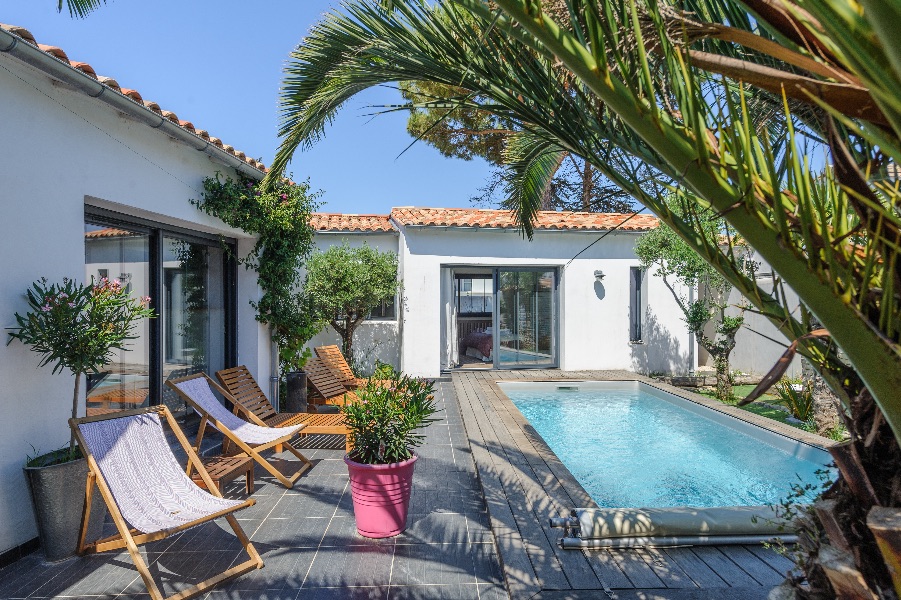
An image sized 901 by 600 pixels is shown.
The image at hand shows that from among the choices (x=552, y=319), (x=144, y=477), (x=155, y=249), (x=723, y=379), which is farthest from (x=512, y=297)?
(x=144, y=477)

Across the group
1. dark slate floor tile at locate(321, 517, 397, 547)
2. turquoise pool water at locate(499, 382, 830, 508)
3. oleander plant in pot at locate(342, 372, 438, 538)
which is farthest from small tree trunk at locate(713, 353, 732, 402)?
dark slate floor tile at locate(321, 517, 397, 547)

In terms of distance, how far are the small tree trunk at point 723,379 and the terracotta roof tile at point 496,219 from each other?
392cm

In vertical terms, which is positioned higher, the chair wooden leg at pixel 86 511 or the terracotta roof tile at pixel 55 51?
the terracotta roof tile at pixel 55 51

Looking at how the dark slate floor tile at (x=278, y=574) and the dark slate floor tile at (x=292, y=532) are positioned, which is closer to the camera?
the dark slate floor tile at (x=278, y=574)

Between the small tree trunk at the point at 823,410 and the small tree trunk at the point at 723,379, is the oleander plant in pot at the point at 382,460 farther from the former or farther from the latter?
the small tree trunk at the point at 723,379

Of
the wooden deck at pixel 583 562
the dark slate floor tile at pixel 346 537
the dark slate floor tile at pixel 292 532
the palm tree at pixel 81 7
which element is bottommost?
the dark slate floor tile at pixel 346 537

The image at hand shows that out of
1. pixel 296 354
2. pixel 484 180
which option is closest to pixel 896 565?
pixel 296 354

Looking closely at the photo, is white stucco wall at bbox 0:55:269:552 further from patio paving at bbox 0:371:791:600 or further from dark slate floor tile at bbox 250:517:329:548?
dark slate floor tile at bbox 250:517:329:548

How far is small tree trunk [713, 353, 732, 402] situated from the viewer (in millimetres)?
11633

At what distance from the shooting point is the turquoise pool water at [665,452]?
6.90 m

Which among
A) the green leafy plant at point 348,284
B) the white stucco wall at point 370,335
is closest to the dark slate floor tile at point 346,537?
the green leafy plant at point 348,284

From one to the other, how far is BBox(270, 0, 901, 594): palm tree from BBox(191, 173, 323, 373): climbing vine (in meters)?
5.49

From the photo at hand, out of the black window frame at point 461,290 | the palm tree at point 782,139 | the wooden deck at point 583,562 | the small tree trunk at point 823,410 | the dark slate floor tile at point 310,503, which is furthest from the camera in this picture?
the black window frame at point 461,290

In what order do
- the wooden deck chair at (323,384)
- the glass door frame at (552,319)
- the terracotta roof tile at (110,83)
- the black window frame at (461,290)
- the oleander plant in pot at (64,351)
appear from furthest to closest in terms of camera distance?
the black window frame at (461,290) < the glass door frame at (552,319) < the wooden deck chair at (323,384) < the oleander plant in pot at (64,351) < the terracotta roof tile at (110,83)
